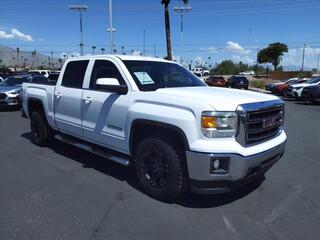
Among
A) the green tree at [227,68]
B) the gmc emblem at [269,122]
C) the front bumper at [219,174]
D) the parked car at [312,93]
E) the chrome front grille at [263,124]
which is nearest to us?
the front bumper at [219,174]

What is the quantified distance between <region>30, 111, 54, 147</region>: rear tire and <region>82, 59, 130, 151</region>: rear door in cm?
189

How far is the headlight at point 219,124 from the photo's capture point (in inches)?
157

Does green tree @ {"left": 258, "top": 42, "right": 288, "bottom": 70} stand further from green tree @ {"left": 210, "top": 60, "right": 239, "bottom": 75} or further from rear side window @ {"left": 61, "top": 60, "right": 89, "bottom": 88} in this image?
rear side window @ {"left": 61, "top": 60, "right": 89, "bottom": 88}

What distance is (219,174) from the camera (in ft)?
13.2

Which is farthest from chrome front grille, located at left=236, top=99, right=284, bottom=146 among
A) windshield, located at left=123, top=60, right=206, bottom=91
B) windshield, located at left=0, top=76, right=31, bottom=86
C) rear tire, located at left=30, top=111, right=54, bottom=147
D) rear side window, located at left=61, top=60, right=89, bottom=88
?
windshield, located at left=0, top=76, right=31, bottom=86

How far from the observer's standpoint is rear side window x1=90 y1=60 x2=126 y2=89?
5344mm

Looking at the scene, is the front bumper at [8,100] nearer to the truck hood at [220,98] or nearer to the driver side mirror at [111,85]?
the driver side mirror at [111,85]

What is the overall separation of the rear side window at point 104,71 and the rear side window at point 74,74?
32cm

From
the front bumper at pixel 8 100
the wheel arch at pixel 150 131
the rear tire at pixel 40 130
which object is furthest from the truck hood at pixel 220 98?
the front bumper at pixel 8 100

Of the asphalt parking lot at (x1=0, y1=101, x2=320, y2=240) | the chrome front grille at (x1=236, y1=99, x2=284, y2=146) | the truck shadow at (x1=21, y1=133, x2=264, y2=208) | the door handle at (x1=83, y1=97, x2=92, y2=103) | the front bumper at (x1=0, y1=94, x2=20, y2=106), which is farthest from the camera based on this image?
the front bumper at (x1=0, y1=94, x2=20, y2=106)

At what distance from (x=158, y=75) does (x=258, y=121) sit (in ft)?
6.15

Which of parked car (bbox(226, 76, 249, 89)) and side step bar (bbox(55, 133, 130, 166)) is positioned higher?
side step bar (bbox(55, 133, 130, 166))

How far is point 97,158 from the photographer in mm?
6754

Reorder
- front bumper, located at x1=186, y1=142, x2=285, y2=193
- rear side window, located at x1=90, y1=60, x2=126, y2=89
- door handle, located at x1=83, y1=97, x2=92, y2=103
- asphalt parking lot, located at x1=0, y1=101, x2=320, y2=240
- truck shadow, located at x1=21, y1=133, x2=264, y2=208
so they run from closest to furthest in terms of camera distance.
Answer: asphalt parking lot, located at x1=0, y1=101, x2=320, y2=240 → front bumper, located at x1=186, y1=142, x2=285, y2=193 → truck shadow, located at x1=21, y1=133, x2=264, y2=208 → rear side window, located at x1=90, y1=60, x2=126, y2=89 → door handle, located at x1=83, y1=97, x2=92, y2=103
